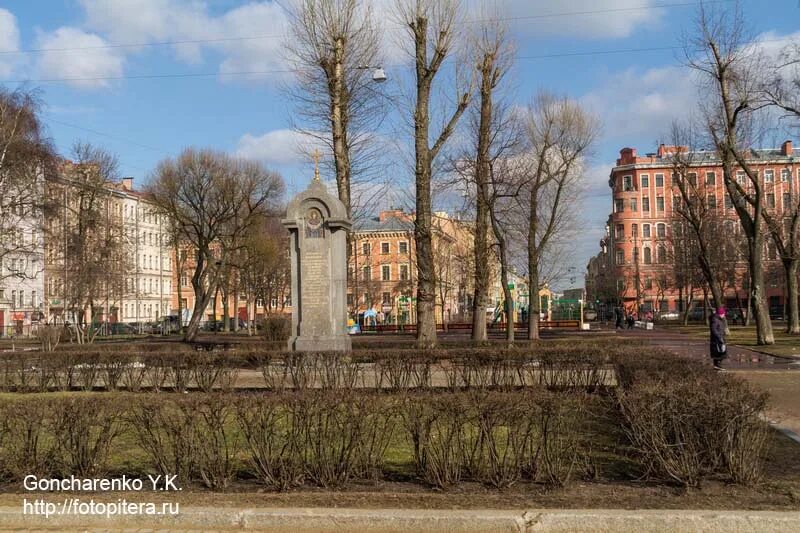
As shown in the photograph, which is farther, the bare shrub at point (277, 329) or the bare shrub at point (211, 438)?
the bare shrub at point (277, 329)

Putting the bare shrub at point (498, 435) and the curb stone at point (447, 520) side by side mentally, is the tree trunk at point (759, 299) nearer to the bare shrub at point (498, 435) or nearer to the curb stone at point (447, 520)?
the bare shrub at point (498, 435)

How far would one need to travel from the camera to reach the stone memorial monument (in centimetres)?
2023

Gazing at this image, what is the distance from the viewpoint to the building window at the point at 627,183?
98250mm

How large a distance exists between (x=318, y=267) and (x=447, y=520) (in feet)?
47.0

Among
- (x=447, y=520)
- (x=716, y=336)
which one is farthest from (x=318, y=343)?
(x=447, y=520)

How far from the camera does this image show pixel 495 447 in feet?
24.2

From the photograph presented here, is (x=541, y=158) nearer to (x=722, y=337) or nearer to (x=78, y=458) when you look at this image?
(x=722, y=337)

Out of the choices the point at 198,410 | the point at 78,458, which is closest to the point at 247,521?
the point at 198,410

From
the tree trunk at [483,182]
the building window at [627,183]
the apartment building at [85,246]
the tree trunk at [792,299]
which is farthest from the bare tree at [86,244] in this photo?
the building window at [627,183]

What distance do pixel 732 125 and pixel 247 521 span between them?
2995 cm

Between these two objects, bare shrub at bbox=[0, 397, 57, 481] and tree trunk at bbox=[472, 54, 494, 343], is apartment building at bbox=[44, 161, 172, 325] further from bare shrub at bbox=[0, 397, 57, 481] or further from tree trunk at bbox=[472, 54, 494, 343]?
bare shrub at bbox=[0, 397, 57, 481]

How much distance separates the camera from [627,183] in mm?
98562

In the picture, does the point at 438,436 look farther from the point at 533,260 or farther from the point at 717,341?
the point at 533,260

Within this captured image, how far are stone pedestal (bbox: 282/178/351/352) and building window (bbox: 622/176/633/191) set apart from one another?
276ft
